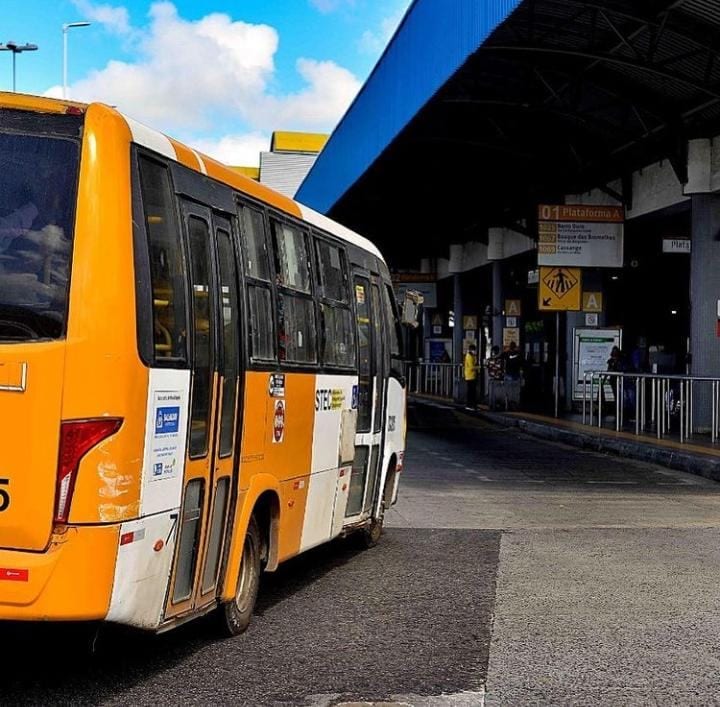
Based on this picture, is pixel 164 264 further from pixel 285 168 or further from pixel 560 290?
pixel 285 168

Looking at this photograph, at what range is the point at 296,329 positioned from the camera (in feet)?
27.0

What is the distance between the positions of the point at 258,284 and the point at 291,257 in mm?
867

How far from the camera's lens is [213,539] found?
21.7ft

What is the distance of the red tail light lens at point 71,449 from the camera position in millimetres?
5312

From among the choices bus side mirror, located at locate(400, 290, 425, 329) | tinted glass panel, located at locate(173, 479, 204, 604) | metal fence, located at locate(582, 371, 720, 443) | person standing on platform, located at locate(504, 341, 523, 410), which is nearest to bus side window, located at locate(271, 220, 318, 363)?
tinted glass panel, located at locate(173, 479, 204, 604)

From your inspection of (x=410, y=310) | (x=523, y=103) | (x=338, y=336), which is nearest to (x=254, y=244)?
(x=338, y=336)

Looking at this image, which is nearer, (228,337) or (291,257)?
(228,337)

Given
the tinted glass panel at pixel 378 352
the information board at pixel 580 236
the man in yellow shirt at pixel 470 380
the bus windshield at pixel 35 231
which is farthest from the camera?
the man in yellow shirt at pixel 470 380

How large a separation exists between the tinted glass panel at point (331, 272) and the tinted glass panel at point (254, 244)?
52.4 inches

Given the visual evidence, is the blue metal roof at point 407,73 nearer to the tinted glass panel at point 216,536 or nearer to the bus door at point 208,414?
the bus door at point 208,414

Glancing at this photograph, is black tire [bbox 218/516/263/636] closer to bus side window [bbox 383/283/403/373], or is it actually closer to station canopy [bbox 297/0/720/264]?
bus side window [bbox 383/283/403/373]

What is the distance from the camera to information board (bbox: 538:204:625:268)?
85.7 ft

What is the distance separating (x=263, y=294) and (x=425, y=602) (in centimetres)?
242

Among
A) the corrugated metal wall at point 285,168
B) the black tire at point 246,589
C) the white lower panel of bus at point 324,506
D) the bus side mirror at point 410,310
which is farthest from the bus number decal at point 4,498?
the corrugated metal wall at point 285,168
